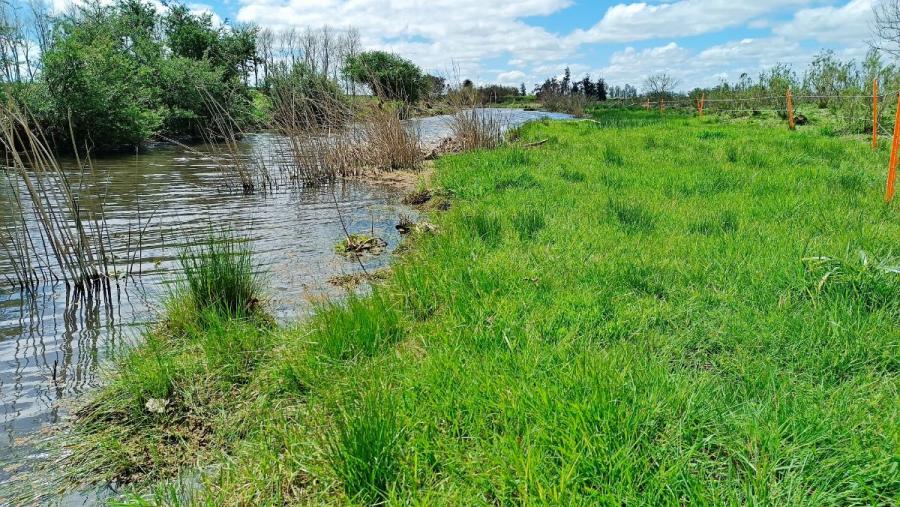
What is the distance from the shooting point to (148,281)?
5.39 m

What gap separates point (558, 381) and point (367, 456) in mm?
954

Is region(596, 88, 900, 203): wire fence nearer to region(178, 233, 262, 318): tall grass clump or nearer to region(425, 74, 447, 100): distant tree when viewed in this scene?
region(178, 233, 262, 318): tall grass clump

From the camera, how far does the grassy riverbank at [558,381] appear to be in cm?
192

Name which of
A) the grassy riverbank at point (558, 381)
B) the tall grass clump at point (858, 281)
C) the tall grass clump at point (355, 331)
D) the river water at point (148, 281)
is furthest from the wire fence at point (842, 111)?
the river water at point (148, 281)

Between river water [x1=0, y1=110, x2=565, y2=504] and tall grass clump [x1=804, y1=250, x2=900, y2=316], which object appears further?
river water [x1=0, y1=110, x2=565, y2=504]

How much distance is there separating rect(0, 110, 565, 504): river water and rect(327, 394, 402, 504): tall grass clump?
1607 mm

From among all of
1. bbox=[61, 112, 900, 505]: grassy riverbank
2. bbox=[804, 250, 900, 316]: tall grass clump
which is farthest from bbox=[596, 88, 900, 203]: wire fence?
bbox=[61, 112, 900, 505]: grassy riverbank

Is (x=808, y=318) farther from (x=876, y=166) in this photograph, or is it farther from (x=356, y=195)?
(x=356, y=195)

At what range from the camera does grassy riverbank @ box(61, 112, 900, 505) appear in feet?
6.29

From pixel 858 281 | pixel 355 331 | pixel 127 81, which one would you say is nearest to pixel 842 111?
pixel 858 281

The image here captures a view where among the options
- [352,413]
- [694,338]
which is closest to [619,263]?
[694,338]

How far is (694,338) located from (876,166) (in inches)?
302

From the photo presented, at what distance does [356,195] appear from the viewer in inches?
436

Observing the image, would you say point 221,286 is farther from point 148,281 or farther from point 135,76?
point 135,76
